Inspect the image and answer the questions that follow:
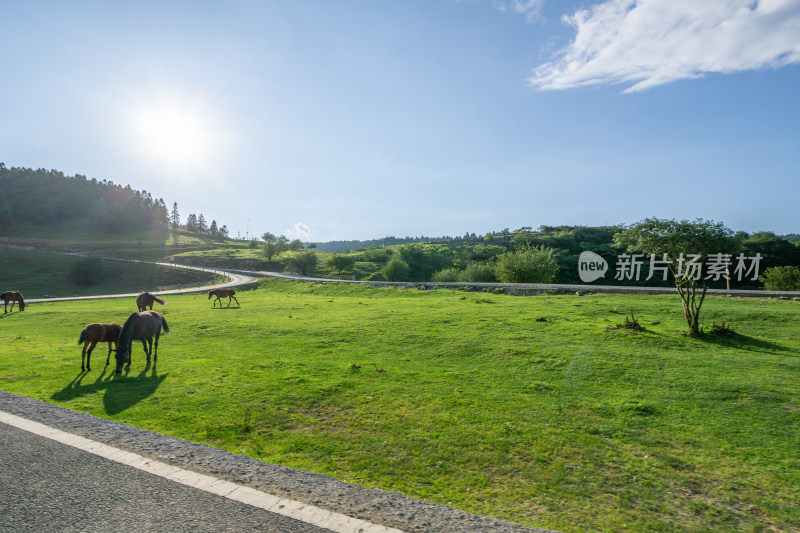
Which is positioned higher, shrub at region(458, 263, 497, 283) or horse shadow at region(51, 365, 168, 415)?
shrub at region(458, 263, 497, 283)

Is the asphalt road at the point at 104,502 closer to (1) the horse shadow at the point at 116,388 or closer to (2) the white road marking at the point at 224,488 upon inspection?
(2) the white road marking at the point at 224,488

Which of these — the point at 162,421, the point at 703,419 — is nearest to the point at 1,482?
the point at 162,421

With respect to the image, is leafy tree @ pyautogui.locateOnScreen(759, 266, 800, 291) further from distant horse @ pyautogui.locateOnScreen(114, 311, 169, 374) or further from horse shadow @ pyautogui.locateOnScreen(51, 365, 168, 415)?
horse shadow @ pyautogui.locateOnScreen(51, 365, 168, 415)

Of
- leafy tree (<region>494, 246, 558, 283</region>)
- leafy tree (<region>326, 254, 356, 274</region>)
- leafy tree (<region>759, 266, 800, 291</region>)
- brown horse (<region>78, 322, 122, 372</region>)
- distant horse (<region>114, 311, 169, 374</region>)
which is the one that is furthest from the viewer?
leafy tree (<region>326, 254, 356, 274</region>)

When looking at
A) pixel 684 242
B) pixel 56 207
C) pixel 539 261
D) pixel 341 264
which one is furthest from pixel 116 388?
pixel 56 207

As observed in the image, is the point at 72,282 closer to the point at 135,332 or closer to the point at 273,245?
the point at 273,245

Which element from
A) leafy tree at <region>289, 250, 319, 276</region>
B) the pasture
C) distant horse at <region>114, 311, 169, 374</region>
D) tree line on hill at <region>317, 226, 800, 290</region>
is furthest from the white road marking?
leafy tree at <region>289, 250, 319, 276</region>

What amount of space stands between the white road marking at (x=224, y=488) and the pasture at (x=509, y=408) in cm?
→ 121

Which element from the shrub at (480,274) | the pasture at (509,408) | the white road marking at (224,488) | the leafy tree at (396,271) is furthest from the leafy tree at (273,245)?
the white road marking at (224,488)

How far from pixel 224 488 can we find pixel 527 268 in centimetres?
4901

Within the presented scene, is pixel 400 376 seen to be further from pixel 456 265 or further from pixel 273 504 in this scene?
pixel 456 265

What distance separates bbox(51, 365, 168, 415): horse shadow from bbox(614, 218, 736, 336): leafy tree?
1962 cm

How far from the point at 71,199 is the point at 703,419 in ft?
823

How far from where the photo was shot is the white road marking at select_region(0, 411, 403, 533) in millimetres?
5043
